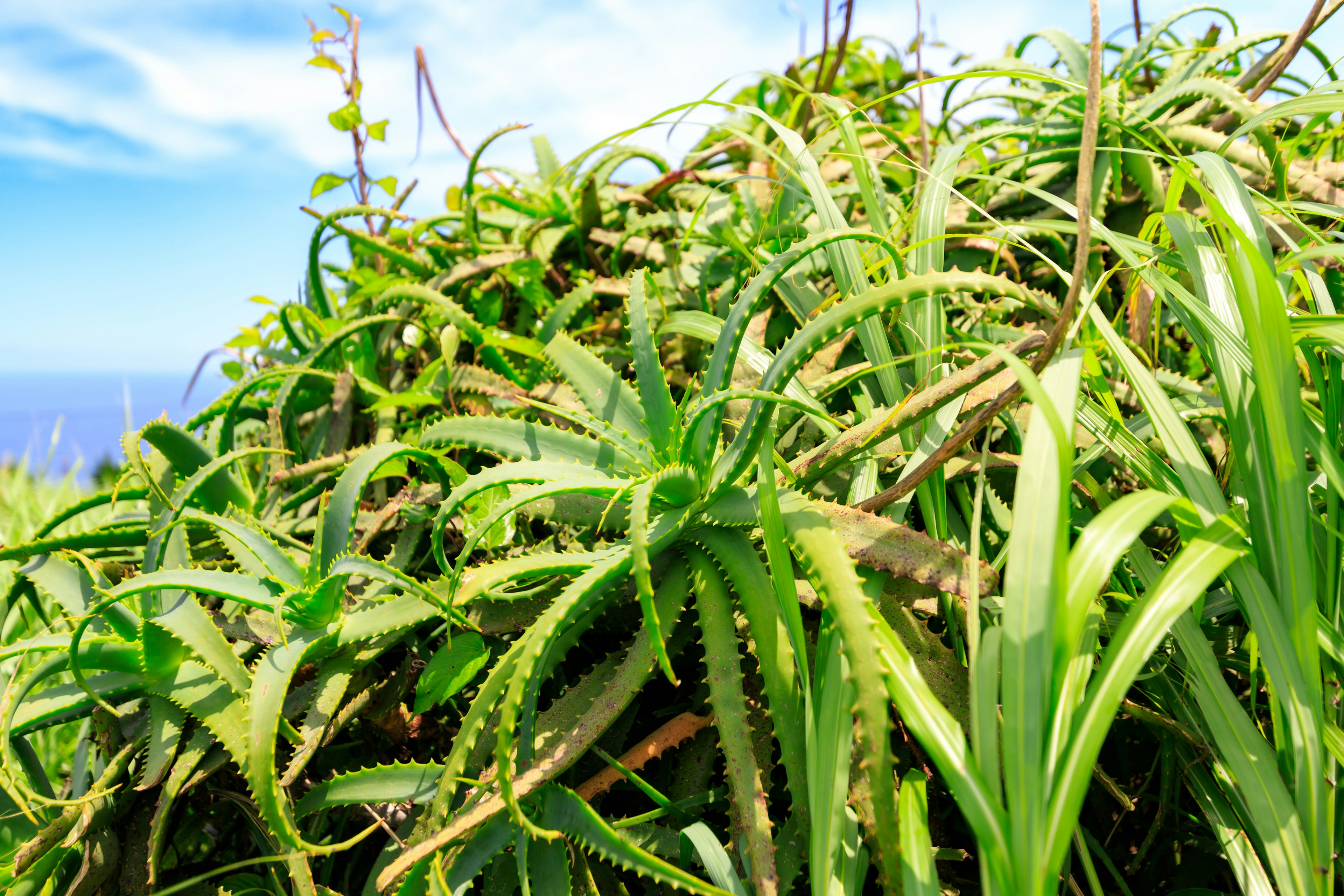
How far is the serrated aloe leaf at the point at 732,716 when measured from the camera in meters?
0.71

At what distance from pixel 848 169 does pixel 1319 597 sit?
3.75 ft

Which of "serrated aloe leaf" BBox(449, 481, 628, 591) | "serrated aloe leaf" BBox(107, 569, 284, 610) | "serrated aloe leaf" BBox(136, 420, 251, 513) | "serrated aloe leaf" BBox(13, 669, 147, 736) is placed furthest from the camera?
"serrated aloe leaf" BBox(136, 420, 251, 513)

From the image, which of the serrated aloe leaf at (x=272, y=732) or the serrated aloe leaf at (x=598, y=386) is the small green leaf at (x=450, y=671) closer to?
the serrated aloe leaf at (x=272, y=732)

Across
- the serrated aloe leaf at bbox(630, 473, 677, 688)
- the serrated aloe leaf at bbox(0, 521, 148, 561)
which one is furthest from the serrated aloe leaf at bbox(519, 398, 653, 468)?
the serrated aloe leaf at bbox(0, 521, 148, 561)

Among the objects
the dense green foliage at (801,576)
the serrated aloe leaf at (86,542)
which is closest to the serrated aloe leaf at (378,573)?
the dense green foliage at (801,576)

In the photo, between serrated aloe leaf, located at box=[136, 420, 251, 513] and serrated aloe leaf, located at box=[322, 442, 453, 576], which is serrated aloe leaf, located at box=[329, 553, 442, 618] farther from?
serrated aloe leaf, located at box=[136, 420, 251, 513]

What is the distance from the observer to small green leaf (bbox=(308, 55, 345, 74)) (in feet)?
4.97

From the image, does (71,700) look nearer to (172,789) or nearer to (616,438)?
(172,789)

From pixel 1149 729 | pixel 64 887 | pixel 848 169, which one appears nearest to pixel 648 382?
pixel 1149 729

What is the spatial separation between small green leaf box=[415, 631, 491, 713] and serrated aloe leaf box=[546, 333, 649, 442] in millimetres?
350

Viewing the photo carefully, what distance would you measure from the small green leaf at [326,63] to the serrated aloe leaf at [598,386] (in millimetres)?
915

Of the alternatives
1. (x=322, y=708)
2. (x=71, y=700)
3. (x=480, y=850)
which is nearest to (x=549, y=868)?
(x=480, y=850)

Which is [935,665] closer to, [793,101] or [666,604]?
[666,604]

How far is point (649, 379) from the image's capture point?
3.18 feet
